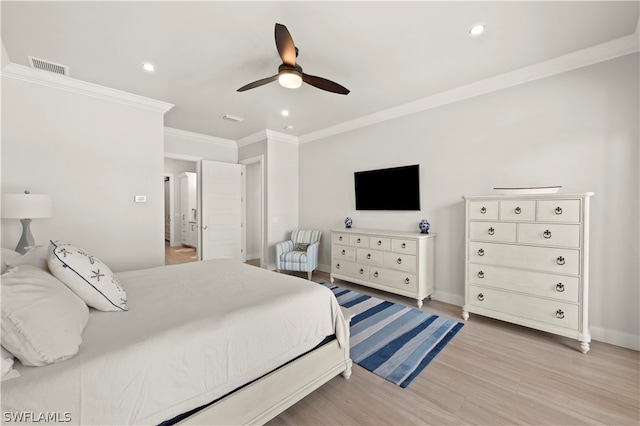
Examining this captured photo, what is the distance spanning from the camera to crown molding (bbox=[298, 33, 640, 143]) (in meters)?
2.45

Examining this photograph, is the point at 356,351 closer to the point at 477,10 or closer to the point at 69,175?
the point at 477,10

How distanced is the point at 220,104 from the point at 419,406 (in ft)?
13.4

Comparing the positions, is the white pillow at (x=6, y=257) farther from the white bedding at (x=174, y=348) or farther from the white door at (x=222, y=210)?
the white door at (x=222, y=210)

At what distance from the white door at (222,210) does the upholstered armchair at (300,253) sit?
1.32m

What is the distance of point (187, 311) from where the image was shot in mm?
1547

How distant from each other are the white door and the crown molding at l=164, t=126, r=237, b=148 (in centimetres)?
50

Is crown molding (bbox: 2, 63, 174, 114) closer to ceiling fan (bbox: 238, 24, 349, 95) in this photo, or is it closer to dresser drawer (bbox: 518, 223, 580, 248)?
ceiling fan (bbox: 238, 24, 349, 95)

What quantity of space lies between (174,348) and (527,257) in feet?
10.1

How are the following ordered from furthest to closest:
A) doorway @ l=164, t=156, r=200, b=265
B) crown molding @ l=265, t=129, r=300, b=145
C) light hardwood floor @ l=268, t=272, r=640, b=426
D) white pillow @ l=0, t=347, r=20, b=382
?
doorway @ l=164, t=156, r=200, b=265
crown molding @ l=265, t=129, r=300, b=145
light hardwood floor @ l=268, t=272, r=640, b=426
white pillow @ l=0, t=347, r=20, b=382

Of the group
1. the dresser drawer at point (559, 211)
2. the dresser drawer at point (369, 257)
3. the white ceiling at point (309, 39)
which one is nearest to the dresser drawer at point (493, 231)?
the dresser drawer at point (559, 211)

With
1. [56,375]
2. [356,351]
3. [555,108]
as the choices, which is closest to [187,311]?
[56,375]

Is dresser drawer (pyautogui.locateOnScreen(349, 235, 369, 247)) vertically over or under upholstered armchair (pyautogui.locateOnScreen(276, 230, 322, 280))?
over

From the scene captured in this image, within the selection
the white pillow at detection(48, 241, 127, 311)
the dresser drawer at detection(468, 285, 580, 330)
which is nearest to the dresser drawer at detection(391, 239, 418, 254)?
the dresser drawer at detection(468, 285, 580, 330)

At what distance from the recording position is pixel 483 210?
2.93 m
